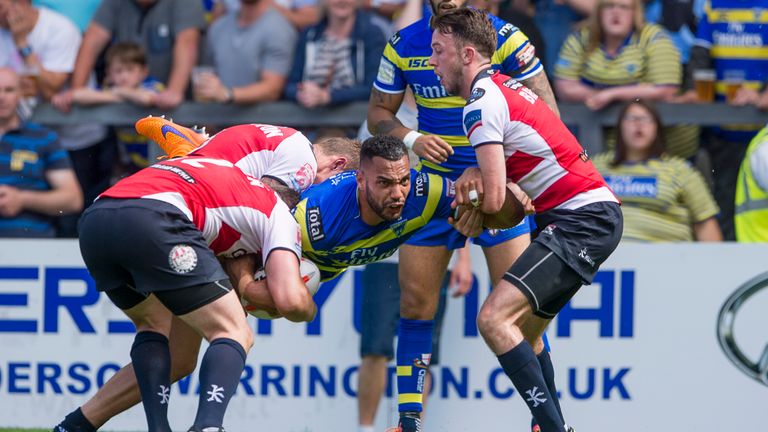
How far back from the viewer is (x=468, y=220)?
6.49 m

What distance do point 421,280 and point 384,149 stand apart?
1108 mm

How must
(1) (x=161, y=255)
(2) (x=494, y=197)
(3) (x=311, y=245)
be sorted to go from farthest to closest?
(3) (x=311, y=245), (2) (x=494, y=197), (1) (x=161, y=255)

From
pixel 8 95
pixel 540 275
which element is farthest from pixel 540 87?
pixel 8 95

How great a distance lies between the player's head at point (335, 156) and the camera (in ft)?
23.5

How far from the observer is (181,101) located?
380 inches

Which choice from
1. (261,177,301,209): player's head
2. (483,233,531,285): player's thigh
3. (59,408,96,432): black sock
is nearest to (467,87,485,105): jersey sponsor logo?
(261,177,301,209): player's head

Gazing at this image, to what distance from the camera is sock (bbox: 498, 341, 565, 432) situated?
635cm

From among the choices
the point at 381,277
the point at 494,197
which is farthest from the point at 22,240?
the point at 494,197

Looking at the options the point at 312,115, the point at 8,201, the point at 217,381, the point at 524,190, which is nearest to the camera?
the point at 217,381

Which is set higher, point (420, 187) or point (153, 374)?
point (420, 187)

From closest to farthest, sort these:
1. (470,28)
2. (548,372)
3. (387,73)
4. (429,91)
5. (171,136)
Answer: (470,28)
(548,372)
(171,136)
(429,91)
(387,73)

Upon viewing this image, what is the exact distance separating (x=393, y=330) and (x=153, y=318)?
2158 mm

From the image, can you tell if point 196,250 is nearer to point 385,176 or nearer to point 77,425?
point 385,176

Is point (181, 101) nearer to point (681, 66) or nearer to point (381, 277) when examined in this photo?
point (381, 277)
